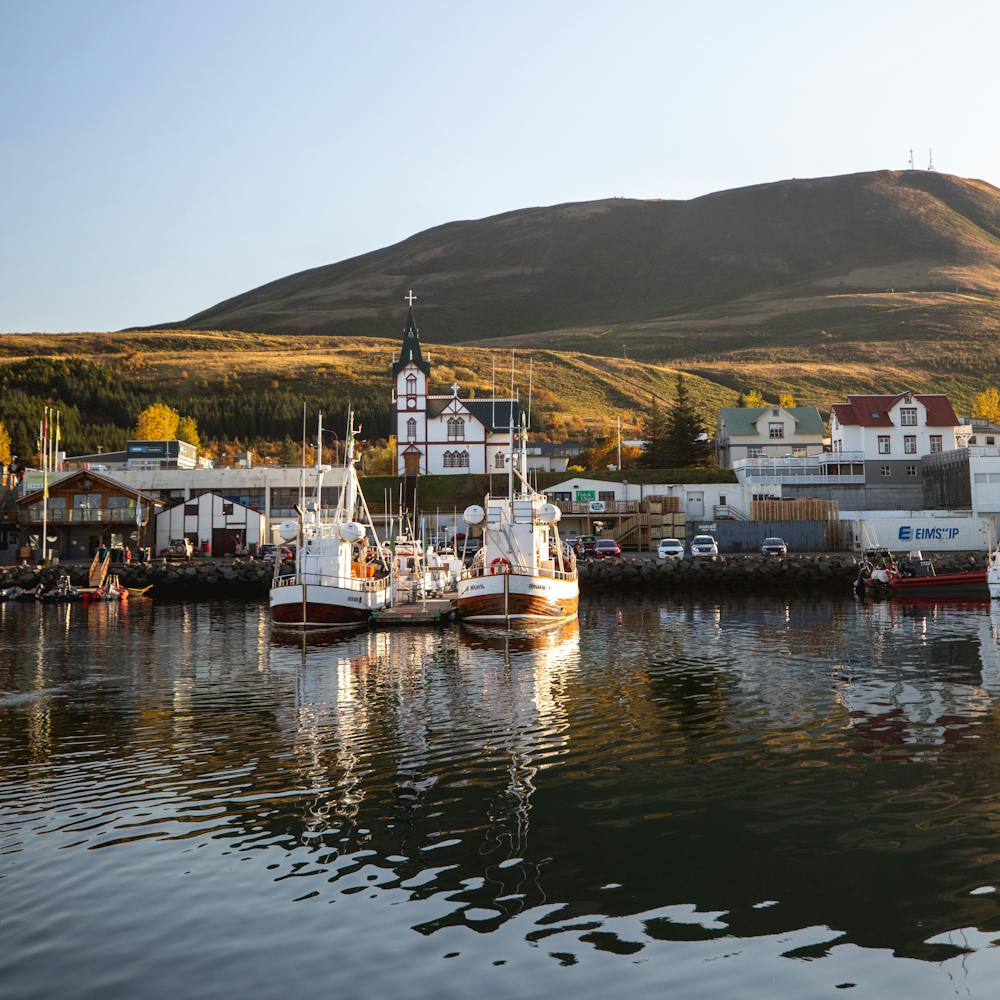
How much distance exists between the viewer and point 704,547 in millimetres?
81688

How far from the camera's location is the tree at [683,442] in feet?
382

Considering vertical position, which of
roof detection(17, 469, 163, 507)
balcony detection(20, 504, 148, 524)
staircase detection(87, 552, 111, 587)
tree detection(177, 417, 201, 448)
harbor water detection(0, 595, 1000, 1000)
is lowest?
harbor water detection(0, 595, 1000, 1000)

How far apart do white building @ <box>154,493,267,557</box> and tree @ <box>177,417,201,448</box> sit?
60.9m

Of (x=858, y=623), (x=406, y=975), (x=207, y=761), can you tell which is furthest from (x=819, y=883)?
(x=858, y=623)

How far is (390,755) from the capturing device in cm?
2305

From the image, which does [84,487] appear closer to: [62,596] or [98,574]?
[98,574]

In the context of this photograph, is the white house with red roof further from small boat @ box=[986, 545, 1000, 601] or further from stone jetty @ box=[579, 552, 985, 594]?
small boat @ box=[986, 545, 1000, 601]

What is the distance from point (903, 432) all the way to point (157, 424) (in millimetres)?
99441

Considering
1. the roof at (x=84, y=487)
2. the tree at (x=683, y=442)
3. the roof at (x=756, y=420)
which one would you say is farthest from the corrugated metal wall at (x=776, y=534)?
the roof at (x=84, y=487)

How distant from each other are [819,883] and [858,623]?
3812 cm

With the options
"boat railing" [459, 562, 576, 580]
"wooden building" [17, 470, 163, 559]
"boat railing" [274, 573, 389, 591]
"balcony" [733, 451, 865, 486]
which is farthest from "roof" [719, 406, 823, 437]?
"boat railing" [274, 573, 389, 591]

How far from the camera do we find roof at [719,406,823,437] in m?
119

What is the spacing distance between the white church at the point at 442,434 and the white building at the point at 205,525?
27.6m

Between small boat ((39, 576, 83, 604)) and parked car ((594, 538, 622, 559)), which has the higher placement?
parked car ((594, 538, 622, 559))
